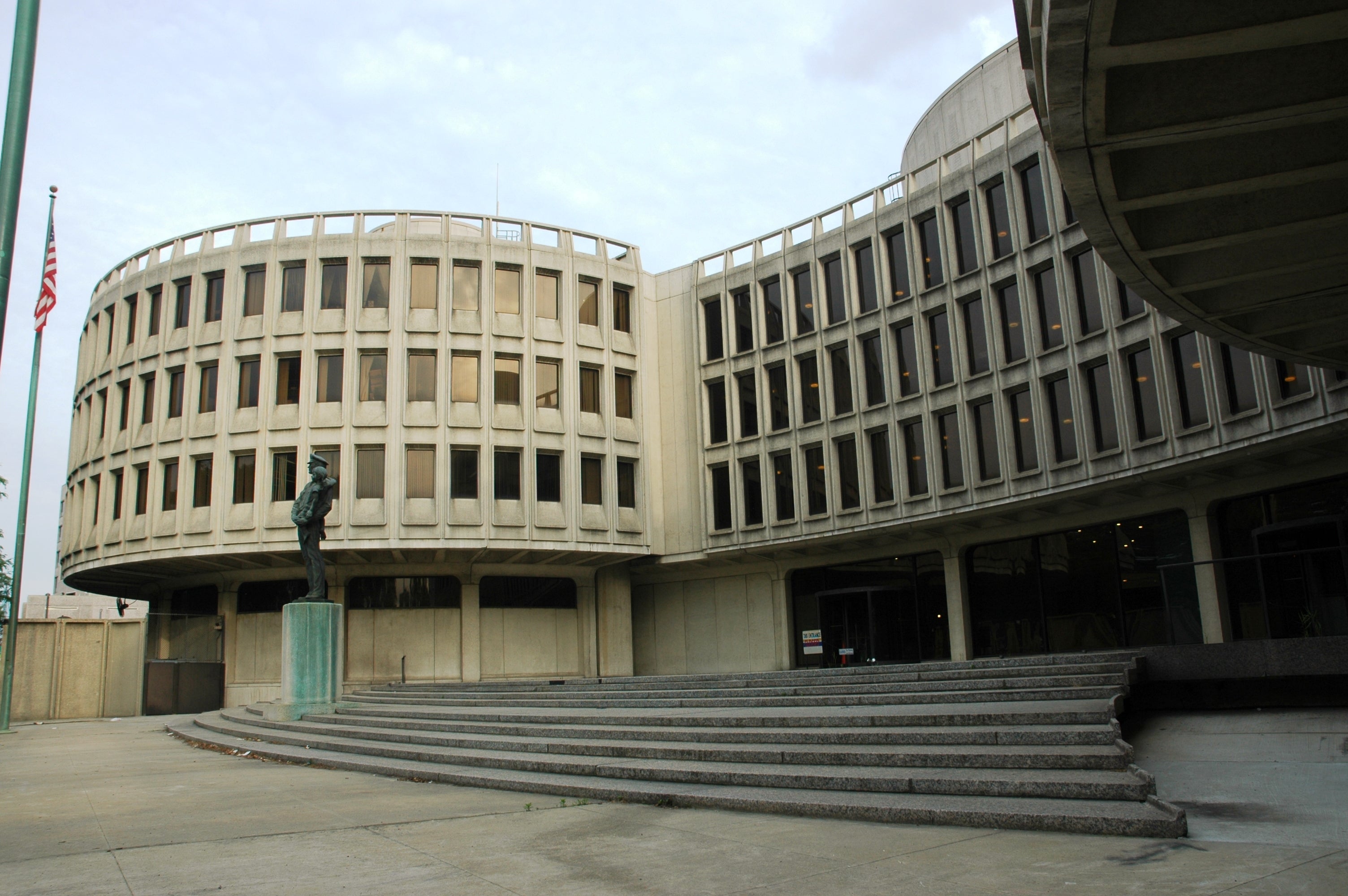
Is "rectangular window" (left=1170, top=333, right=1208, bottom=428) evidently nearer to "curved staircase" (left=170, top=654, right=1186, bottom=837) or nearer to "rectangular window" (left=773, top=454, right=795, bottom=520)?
"curved staircase" (left=170, top=654, right=1186, bottom=837)

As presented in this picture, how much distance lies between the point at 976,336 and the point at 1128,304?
491 centimetres

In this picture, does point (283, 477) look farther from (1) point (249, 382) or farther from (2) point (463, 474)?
(2) point (463, 474)

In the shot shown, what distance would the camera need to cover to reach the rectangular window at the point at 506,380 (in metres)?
34.6

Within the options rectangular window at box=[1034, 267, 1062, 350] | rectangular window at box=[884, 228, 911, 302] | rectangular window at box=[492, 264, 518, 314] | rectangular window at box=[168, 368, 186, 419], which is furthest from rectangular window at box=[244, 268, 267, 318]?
rectangular window at box=[1034, 267, 1062, 350]

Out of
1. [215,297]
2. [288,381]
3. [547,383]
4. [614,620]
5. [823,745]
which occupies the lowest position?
[823,745]

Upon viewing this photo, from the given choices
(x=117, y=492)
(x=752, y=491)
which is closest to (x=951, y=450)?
(x=752, y=491)

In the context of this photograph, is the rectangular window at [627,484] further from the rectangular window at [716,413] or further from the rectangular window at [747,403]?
the rectangular window at [747,403]

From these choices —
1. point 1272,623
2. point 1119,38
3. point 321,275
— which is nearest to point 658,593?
point 321,275

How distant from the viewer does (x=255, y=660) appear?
34.7m

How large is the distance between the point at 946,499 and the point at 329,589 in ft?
70.0

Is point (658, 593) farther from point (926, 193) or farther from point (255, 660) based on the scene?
point (926, 193)

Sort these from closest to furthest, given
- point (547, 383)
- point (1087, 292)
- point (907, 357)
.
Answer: point (1087, 292) < point (907, 357) < point (547, 383)

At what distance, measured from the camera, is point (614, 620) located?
37.5m

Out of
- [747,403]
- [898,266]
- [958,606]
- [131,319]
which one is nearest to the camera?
[958,606]
